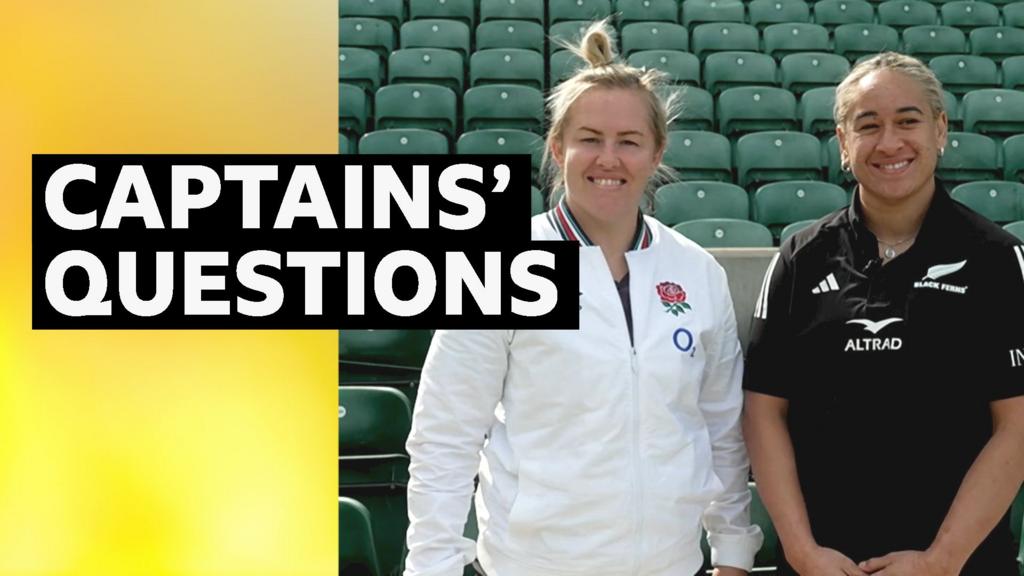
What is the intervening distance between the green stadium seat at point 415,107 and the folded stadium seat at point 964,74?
9.46 feet

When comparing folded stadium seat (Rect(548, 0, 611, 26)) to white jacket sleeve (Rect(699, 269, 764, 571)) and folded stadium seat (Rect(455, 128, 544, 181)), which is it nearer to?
folded stadium seat (Rect(455, 128, 544, 181))

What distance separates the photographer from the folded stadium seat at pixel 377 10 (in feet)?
19.6

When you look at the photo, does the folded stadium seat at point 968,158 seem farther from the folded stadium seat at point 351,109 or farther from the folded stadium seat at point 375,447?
the folded stadium seat at point 375,447

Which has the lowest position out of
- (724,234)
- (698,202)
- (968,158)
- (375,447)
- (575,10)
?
(375,447)

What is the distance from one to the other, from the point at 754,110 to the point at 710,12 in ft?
5.03

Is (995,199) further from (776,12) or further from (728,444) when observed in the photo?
(728,444)

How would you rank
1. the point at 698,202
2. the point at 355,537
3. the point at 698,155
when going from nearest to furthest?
the point at 355,537 → the point at 698,202 → the point at 698,155

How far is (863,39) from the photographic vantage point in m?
5.98

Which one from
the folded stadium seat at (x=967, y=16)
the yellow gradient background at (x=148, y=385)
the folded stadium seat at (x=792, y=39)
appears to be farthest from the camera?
the folded stadium seat at (x=967, y=16)

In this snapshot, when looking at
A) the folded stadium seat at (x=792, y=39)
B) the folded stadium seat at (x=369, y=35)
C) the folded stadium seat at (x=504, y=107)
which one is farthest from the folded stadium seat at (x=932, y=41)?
the folded stadium seat at (x=369, y=35)

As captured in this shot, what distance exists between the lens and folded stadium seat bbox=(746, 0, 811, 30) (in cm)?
625

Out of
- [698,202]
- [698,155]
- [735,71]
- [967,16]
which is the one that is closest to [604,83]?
[698,202]

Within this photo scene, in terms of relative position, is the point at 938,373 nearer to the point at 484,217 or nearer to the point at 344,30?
the point at 484,217

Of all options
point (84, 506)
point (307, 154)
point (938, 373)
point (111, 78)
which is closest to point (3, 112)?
point (111, 78)
